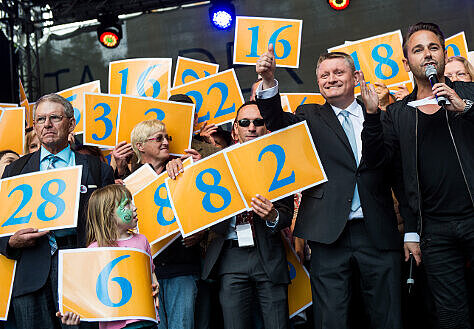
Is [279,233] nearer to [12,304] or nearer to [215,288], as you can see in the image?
[215,288]

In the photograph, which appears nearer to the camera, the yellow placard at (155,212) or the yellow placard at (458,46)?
the yellow placard at (155,212)

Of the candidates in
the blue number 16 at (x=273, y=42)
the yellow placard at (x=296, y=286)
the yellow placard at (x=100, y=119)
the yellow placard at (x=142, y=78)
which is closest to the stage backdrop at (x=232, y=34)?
the blue number 16 at (x=273, y=42)

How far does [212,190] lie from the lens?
3684mm

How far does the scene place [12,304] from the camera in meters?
3.70

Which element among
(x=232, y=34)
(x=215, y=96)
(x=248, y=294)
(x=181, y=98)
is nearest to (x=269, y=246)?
(x=248, y=294)

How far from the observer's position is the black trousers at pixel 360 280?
3268 millimetres

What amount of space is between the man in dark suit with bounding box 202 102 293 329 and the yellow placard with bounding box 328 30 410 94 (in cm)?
192

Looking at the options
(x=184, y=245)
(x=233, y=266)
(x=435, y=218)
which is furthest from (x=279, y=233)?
(x=435, y=218)

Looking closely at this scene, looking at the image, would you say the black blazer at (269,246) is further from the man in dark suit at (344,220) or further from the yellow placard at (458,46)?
the yellow placard at (458,46)

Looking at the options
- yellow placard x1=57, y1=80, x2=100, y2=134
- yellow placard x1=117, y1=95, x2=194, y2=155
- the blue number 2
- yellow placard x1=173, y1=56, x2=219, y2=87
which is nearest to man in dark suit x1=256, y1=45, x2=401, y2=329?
the blue number 2

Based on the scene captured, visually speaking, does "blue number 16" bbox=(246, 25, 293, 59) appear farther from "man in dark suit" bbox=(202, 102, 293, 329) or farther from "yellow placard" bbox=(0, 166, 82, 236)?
"yellow placard" bbox=(0, 166, 82, 236)

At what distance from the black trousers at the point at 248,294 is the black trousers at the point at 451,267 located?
921mm

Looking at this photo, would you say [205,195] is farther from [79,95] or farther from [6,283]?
[79,95]

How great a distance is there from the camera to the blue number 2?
11.6 feet
